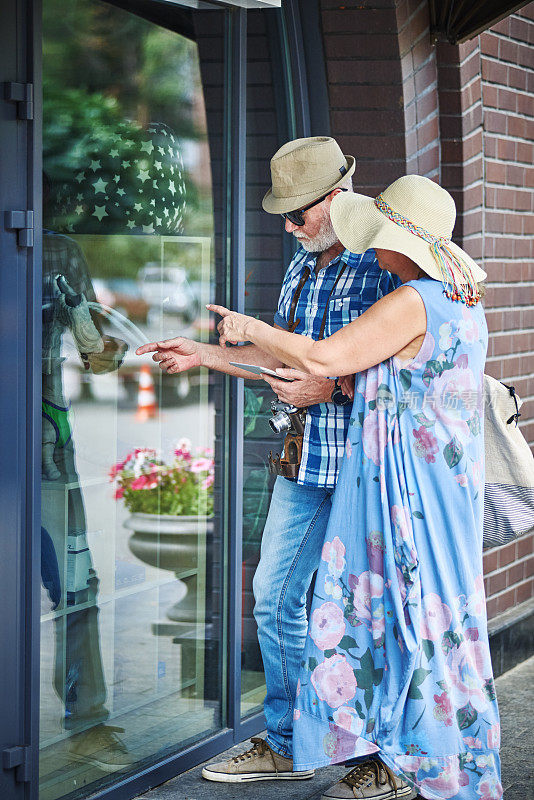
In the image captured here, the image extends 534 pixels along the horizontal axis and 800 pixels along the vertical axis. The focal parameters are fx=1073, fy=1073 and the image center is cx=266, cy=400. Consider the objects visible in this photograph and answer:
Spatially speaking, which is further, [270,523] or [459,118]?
[459,118]

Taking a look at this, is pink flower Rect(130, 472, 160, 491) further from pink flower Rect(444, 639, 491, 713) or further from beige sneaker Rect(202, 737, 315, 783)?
pink flower Rect(444, 639, 491, 713)

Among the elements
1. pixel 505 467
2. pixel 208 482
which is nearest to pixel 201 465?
pixel 208 482

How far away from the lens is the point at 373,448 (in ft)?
9.45

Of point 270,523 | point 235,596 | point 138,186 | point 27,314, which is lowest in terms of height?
point 235,596

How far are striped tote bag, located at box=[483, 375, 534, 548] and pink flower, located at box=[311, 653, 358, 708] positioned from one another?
683mm

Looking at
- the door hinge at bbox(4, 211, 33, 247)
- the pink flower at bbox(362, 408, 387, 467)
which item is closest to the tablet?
the pink flower at bbox(362, 408, 387, 467)

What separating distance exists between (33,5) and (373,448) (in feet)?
4.81

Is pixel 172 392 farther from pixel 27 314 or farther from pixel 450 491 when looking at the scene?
pixel 450 491

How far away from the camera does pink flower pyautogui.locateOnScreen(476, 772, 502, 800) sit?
288 cm

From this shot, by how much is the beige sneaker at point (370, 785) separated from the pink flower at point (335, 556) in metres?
0.69

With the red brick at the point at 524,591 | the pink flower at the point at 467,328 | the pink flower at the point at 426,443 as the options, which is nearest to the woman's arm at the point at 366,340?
the pink flower at the point at 467,328

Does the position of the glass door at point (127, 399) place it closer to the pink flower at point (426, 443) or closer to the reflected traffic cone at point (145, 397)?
the reflected traffic cone at point (145, 397)

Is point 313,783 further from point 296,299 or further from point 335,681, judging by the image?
point 296,299

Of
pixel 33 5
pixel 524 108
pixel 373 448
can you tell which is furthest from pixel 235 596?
pixel 524 108
